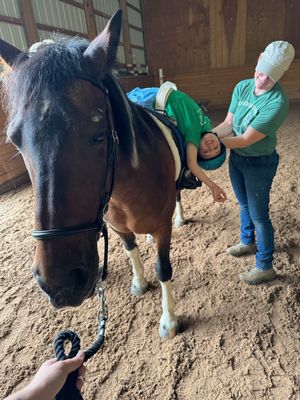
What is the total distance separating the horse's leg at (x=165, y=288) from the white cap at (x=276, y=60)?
108cm

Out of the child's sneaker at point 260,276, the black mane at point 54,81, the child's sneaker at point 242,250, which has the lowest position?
the child's sneaker at point 242,250

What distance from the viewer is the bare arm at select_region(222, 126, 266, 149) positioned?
1777mm

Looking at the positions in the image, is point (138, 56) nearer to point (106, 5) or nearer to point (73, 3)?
point (106, 5)

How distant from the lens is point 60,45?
3.68 feet

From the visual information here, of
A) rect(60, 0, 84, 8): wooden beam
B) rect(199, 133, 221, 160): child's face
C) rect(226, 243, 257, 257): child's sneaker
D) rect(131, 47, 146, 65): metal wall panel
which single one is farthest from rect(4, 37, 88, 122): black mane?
rect(131, 47, 146, 65): metal wall panel

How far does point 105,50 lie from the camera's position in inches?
43.5

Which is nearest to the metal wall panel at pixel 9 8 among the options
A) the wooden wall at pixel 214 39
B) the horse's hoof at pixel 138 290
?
the horse's hoof at pixel 138 290

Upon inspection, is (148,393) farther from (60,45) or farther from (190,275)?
(60,45)

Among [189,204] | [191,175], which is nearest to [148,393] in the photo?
[191,175]

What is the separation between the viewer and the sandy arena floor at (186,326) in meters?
1.55

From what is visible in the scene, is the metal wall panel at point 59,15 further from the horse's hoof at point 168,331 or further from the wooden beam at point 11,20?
the horse's hoof at point 168,331

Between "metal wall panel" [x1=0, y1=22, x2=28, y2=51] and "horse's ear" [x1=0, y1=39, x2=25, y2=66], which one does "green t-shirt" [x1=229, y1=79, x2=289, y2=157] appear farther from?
"metal wall panel" [x1=0, y1=22, x2=28, y2=51]

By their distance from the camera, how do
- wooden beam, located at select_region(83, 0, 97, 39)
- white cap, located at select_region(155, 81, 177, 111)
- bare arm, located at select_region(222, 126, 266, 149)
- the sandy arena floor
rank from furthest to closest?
wooden beam, located at select_region(83, 0, 97, 39), white cap, located at select_region(155, 81, 177, 111), bare arm, located at select_region(222, 126, 266, 149), the sandy arena floor

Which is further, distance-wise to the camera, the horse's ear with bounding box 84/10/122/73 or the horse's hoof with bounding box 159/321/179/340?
the horse's hoof with bounding box 159/321/179/340
